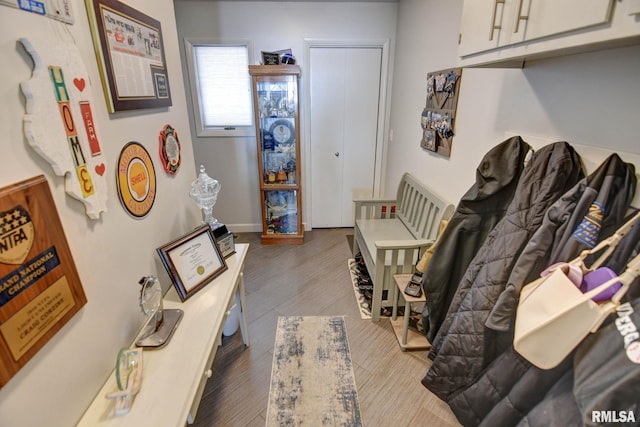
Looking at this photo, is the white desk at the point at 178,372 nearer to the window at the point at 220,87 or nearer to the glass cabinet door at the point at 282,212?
the glass cabinet door at the point at 282,212

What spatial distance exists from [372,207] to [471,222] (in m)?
1.51

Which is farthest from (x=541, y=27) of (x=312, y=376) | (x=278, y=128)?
(x=278, y=128)

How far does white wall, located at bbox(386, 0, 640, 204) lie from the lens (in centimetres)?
105

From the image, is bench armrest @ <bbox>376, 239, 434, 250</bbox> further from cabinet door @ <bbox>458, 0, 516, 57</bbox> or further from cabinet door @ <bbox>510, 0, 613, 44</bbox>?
cabinet door @ <bbox>510, 0, 613, 44</bbox>

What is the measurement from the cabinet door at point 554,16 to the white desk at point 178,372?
1.59 meters

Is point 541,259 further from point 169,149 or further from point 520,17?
point 169,149

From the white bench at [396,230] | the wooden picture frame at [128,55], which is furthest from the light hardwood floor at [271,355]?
the wooden picture frame at [128,55]

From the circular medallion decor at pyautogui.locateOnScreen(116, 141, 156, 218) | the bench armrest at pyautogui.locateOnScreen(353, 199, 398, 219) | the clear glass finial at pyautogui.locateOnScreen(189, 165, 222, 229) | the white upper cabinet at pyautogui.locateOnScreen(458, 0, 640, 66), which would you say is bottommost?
the bench armrest at pyautogui.locateOnScreen(353, 199, 398, 219)

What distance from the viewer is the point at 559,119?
50.6 inches

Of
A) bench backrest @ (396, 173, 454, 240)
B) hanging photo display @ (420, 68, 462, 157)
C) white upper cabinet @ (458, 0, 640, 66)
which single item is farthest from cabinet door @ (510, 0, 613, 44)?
bench backrest @ (396, 173, 454, 240)

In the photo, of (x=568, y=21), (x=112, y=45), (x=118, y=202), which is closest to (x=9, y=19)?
(x=112, y=45)

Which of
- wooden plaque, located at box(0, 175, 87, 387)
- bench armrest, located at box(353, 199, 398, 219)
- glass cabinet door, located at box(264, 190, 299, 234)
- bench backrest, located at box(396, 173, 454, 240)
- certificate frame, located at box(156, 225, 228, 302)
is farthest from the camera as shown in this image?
glass cabinet door, located at box(264, 190, 299, 234)

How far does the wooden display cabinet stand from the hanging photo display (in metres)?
1.36

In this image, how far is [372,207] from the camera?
3.10 meters
